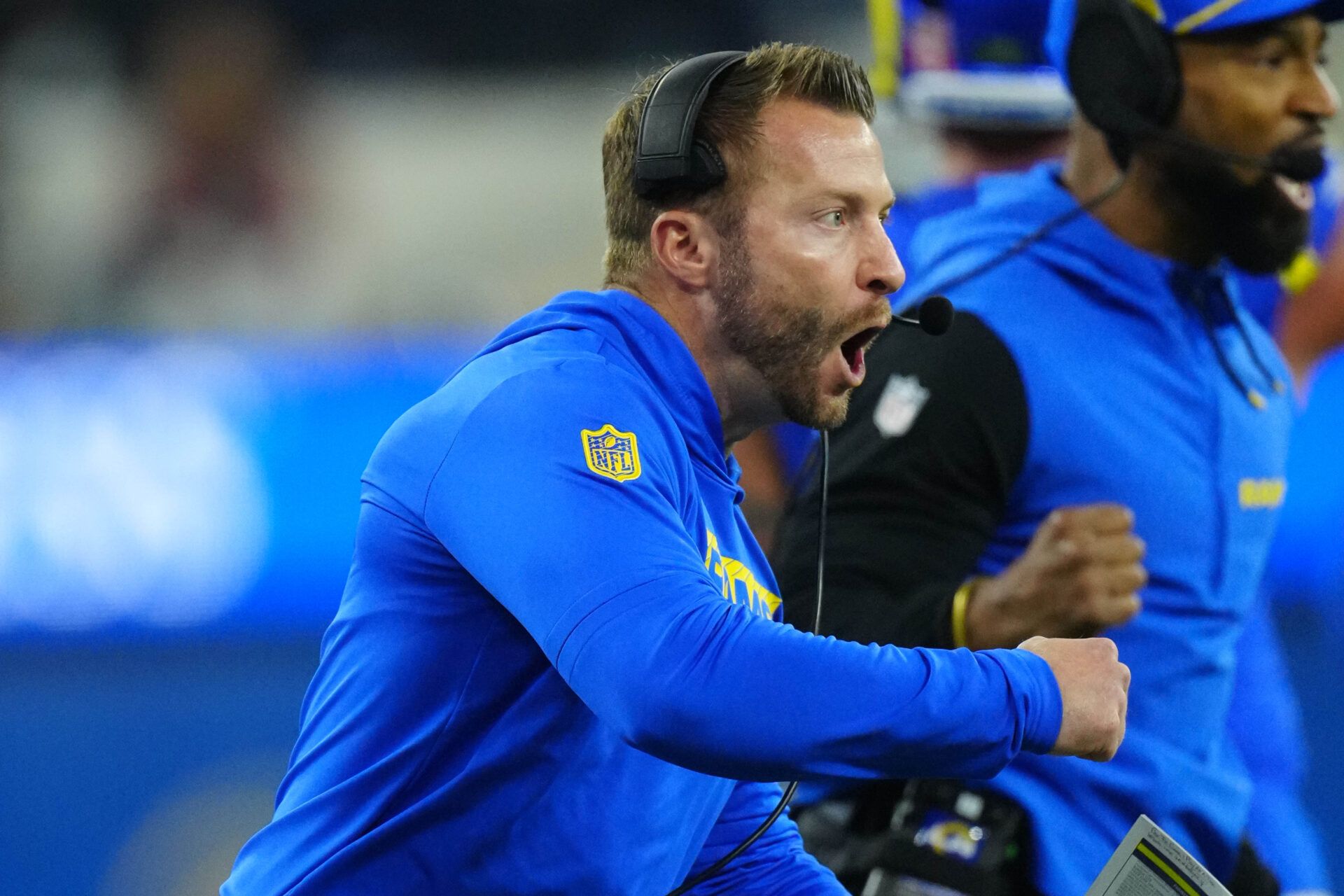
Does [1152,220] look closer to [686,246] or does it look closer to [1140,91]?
[1140,91]

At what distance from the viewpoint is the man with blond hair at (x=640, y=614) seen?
124cm

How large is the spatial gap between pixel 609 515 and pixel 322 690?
15.0 inches

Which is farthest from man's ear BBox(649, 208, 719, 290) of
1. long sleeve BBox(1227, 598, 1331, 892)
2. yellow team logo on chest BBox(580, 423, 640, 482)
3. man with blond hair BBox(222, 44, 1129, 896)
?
long sleeve BBox(1227, 598, 1331, 892)

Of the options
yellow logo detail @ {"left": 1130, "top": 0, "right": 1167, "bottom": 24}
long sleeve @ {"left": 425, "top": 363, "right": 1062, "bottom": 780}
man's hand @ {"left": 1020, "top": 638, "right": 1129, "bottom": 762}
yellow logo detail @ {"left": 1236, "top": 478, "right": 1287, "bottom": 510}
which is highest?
yellow logo detail @ {"left": 1130, "top": 0, "right": 1167, "bottom": 24}

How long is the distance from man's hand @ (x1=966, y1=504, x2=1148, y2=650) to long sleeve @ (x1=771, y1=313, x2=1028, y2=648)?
0.08 meters

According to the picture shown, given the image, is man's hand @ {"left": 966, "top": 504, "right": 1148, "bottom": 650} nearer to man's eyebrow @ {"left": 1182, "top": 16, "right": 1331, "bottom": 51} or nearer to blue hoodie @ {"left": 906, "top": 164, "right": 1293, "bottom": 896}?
blue hoodie @ {"left": 906, "top": 164, "right": 1293, "bottom": 896}

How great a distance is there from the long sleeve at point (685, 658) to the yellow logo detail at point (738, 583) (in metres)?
0.22

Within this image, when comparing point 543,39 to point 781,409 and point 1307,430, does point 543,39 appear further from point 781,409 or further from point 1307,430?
point 781,409

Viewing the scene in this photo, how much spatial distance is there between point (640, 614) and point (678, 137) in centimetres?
47

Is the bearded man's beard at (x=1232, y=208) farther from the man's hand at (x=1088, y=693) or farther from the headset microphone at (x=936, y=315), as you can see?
the man's hand at (x=1088, y=693)

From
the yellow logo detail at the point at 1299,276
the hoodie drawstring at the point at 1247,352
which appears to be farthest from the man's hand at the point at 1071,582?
the yellow logo detail at the point at 1299,276

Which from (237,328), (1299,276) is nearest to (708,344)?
(1299,276)

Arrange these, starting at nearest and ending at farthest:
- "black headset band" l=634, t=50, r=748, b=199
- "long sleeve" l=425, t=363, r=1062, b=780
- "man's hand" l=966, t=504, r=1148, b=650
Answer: "long sleeve" l=425, t=363, r=1062, b=780 → "black headset band" l=634, t=50, r=748, b=199 → "man's hand" l=966, t=504, r=1148, b=650

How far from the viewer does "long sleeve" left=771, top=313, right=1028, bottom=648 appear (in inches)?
77.1
